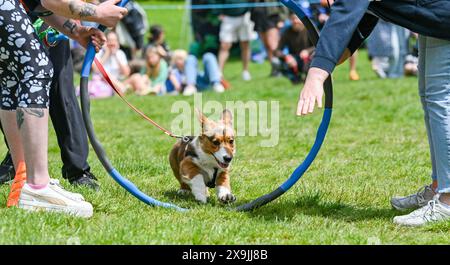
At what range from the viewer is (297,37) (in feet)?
46.5

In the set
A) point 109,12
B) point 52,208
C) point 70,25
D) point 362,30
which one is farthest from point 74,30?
point 362,30

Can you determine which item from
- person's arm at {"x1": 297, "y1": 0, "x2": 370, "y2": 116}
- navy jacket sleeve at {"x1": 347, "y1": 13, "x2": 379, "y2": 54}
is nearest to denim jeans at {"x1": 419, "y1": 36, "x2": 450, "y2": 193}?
navy jacket sleeve at {"x1": 347, "y1": 13, "x2": 379, "y2": 54}

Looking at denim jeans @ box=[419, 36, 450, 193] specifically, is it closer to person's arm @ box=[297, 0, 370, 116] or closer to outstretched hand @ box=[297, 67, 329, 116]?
person's arm @ box=[297, 0, 370, 116]

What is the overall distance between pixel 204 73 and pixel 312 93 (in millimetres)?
9050

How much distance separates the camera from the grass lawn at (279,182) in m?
4.05

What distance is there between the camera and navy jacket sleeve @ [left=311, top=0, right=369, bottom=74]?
408cm

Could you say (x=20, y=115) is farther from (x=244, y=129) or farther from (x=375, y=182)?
(x=244, y=129)

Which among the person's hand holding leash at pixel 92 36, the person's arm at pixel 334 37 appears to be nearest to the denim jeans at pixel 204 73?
the person's hand holding leash at pixel 92 36

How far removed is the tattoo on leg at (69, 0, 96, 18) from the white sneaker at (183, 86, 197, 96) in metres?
8.01

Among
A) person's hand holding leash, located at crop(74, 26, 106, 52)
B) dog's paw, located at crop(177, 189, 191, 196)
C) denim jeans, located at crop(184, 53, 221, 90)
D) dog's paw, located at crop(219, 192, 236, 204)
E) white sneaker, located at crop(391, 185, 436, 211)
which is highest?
person's hand holding leash, located at crop(74, 26, 106, 52)

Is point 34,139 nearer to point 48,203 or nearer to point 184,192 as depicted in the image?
point 48,203

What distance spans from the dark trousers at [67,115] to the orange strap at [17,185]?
80 centimetres

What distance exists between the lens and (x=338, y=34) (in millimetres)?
4090

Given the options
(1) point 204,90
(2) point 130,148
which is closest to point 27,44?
(2) point 130,148
